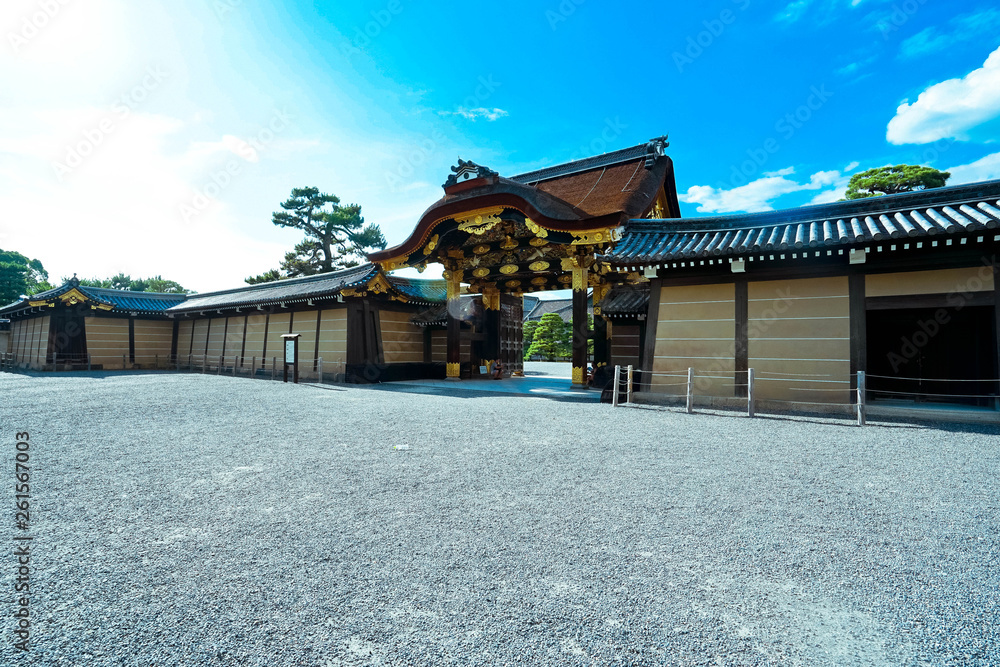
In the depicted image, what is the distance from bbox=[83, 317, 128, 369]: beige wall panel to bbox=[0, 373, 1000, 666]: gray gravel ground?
1951 cm

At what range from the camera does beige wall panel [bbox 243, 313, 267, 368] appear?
17.9m

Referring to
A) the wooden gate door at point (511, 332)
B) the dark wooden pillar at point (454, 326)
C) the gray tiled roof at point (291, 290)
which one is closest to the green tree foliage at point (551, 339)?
the wooden gate door at point (511, 332)

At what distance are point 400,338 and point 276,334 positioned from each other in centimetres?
517

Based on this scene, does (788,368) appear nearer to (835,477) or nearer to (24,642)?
(835,477)

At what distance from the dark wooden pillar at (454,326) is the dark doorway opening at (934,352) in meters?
11.3

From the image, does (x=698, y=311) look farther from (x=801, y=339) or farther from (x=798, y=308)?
(x=801, y=339)

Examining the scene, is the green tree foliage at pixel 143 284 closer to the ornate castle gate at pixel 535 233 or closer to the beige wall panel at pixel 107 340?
the beige wall panel at pixel 107 340

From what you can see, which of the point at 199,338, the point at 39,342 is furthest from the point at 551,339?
the point at 39,342

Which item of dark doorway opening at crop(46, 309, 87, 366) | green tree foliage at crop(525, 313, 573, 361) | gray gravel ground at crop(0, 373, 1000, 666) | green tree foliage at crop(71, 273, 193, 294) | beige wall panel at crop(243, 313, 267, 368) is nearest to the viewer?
gray gravel ground at crop(0, 373, 1000, 666)

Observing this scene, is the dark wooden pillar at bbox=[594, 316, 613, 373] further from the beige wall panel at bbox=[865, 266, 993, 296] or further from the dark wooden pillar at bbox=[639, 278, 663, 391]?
the beige wall panel at bbox=[865, 266, 993, 296]

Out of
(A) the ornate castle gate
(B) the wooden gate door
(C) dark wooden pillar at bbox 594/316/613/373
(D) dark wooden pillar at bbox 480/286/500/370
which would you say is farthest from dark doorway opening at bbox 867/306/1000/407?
(B) the wooden gate door

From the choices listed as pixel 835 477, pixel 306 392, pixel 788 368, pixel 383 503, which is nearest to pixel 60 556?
pixel 383 503

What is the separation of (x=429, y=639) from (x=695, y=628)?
1.20 metres

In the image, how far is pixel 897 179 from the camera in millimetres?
20031
